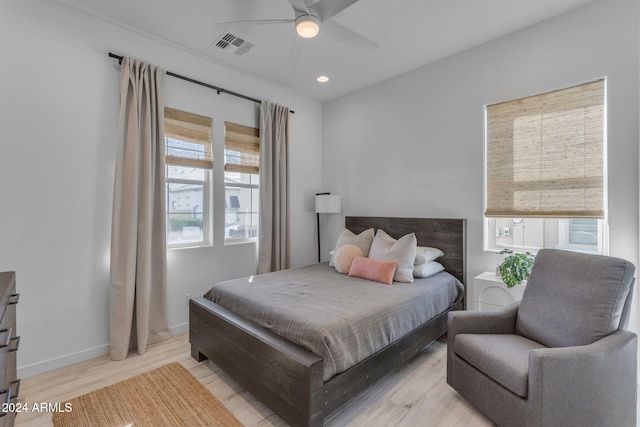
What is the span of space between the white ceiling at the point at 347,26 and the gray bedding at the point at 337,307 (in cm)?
208

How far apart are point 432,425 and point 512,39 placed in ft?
11.0

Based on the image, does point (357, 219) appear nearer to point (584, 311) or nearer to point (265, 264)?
point (265, 264)

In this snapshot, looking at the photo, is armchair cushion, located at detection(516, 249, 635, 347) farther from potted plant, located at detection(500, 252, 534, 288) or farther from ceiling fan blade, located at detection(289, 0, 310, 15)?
ceiling fan blade, located at detection(289, 0, 310, 15)

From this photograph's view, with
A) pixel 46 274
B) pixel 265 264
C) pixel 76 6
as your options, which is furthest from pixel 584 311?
pixel 76 6

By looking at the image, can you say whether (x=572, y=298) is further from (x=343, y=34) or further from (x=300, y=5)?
(x=300, y=5)

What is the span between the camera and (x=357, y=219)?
4109 mm

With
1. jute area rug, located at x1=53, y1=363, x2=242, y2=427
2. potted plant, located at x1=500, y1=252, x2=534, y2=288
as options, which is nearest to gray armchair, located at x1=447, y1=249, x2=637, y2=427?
potted plant, located at x1=500, y1=252, x2=534, y2=288

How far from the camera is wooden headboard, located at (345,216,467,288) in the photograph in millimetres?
3124

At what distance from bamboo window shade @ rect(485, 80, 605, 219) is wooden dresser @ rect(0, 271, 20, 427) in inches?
138

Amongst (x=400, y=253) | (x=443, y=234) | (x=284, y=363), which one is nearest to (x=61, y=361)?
(x=284, y=363)

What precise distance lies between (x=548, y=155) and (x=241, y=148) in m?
3.19

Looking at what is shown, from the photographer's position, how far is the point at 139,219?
109 inches

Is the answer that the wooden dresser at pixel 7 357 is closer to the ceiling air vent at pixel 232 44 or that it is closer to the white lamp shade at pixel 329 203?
the ceiling air vent at pixel 232 44

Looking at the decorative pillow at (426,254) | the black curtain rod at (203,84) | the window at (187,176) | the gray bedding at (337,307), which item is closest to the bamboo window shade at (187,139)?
the window at (187,176)
